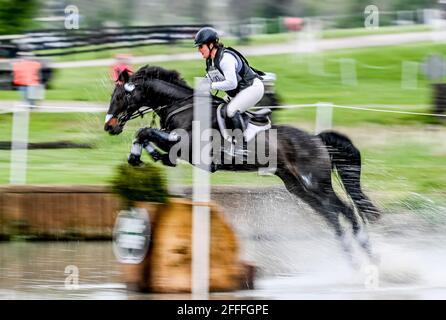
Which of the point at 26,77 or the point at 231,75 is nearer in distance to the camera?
the point at 231,75

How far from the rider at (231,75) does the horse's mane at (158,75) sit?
0.48 meters

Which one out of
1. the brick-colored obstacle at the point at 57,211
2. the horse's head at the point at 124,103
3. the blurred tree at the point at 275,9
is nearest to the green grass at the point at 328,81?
the blurred tree at the point at 275,9

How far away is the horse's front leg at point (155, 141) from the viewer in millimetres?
9641

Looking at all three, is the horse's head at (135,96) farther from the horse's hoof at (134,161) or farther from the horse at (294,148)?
the horse's hoof at (134,161)

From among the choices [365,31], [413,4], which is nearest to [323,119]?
[365,31]

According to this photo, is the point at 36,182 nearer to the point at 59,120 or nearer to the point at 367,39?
the point at 59,120

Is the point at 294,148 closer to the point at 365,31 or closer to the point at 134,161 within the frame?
the point at 134,161

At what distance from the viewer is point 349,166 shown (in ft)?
33.7

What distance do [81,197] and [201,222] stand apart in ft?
9.84

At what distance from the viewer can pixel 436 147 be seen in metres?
15.2

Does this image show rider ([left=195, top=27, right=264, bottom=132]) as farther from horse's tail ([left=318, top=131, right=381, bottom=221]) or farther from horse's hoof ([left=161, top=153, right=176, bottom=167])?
horse's tail ([left=318, top=131, right=381, bottom=221])

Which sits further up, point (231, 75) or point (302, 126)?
point (231, 75)

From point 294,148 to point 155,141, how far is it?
1.35 meters
